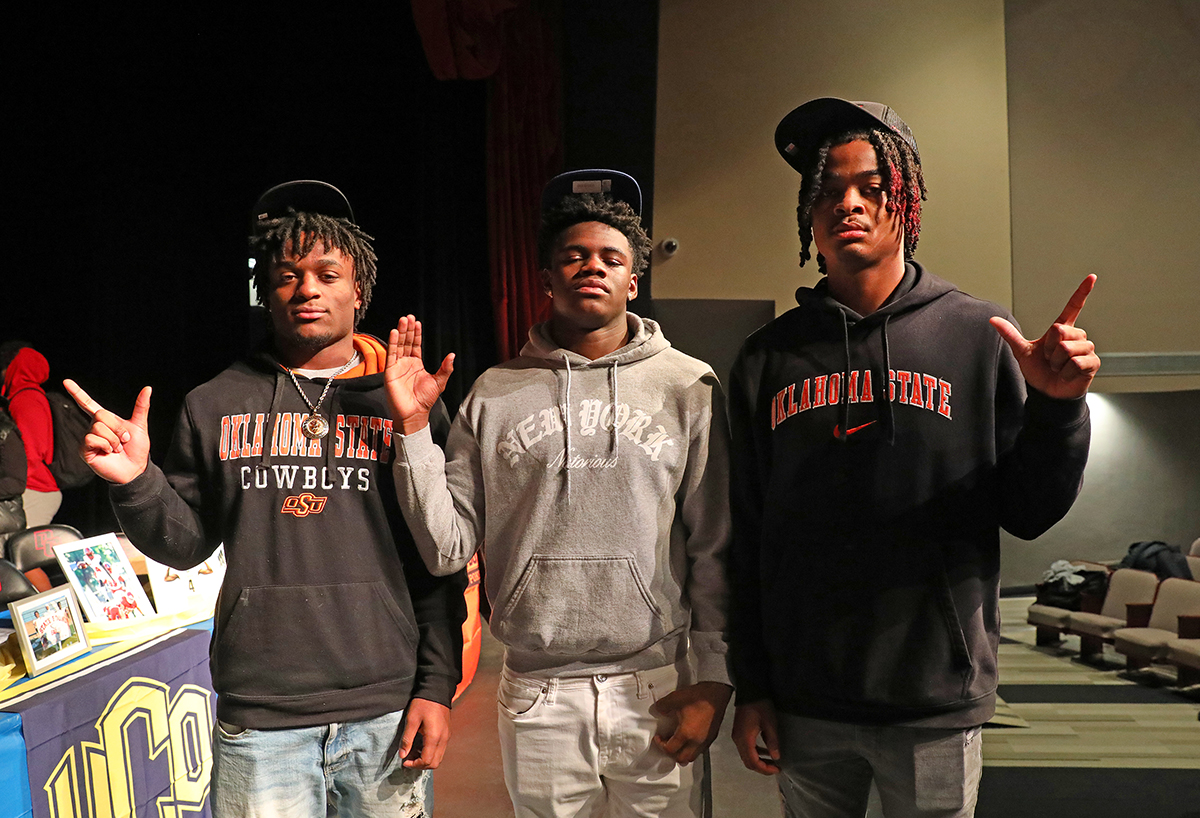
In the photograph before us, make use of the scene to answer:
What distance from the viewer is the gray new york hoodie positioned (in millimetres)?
1242

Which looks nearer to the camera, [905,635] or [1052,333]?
[1052,333]

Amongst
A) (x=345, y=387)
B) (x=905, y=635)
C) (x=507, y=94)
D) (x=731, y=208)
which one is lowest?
(x=905, y=635)

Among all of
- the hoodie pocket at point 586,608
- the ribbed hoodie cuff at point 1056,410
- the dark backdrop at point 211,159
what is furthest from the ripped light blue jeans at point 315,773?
the dark backdrop at point 211,159

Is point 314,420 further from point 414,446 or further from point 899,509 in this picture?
point 899,509

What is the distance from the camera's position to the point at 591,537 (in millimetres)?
1261

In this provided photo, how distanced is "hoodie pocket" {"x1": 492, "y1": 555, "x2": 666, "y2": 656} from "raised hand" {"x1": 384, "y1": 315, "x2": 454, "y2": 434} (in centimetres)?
30

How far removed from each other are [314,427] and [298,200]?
42 cm

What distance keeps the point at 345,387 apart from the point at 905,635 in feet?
3.24

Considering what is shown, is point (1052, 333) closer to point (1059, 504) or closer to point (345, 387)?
point (1059, 504)

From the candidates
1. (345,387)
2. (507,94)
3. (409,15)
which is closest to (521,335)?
(507,94)

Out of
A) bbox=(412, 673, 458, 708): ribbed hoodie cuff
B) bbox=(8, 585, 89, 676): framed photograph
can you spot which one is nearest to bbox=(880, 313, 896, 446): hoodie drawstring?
bbox=(412, 673, 458, 708): ribbed hoodie cuff

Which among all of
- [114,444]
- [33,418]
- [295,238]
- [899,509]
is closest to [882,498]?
[899,509]

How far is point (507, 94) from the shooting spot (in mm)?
4473

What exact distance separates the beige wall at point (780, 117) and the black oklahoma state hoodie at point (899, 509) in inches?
134
